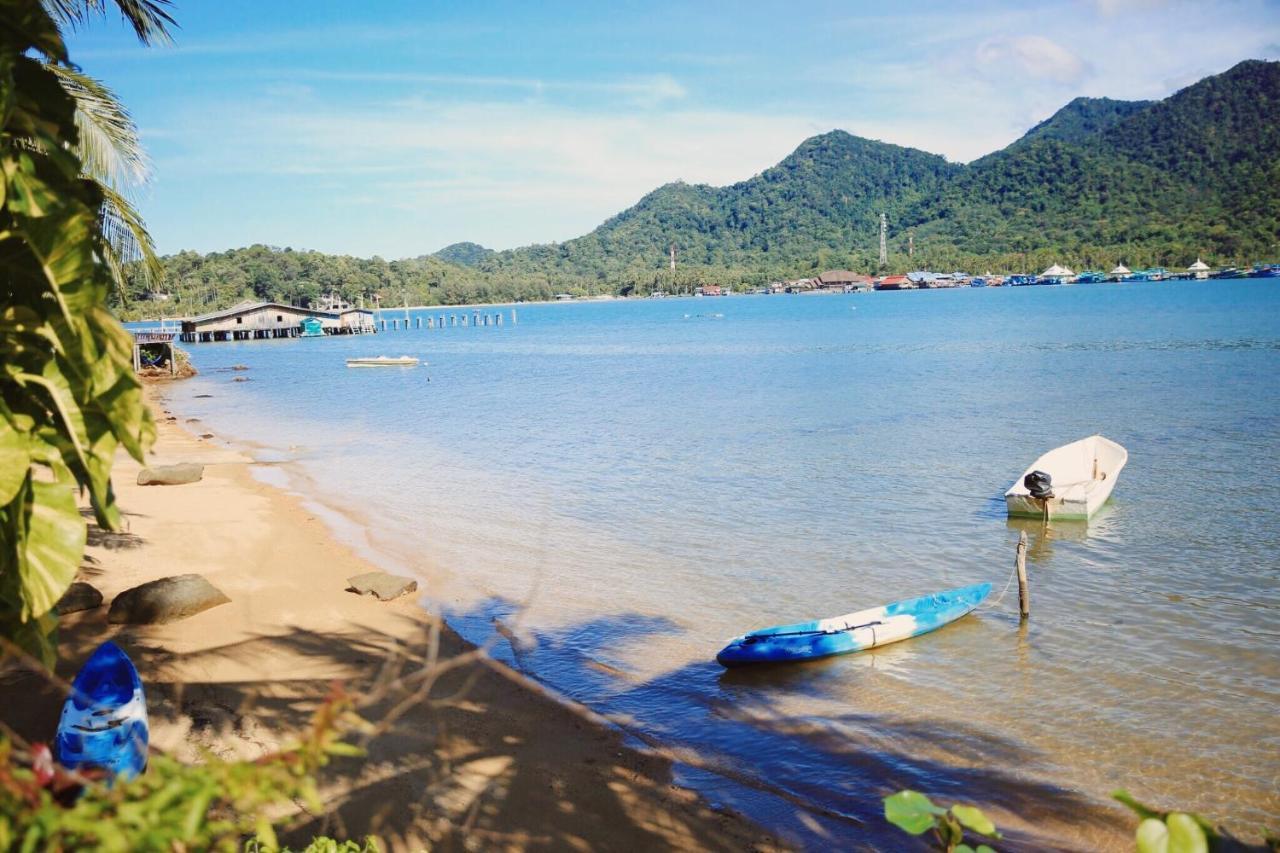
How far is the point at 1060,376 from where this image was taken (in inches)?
1636

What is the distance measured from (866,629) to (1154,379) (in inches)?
1343

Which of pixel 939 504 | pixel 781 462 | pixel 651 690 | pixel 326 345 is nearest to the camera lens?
pixel 651 690

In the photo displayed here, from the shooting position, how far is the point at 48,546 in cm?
296

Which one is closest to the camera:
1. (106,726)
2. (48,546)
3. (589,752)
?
(48,546)

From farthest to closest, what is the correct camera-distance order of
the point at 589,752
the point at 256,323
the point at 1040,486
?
the point at 256,323 < the point at 1040,486 < the point at 589,752

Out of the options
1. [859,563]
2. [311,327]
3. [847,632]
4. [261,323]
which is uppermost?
[261,323]

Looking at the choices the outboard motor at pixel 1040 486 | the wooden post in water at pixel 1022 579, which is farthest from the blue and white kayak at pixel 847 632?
the outboard motor at pixel 1040 486

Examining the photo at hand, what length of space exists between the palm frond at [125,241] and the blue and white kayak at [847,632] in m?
9.32

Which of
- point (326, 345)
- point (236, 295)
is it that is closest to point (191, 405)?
point (326, 345)

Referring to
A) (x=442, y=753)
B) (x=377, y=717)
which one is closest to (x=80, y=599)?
(x=377, y=717)

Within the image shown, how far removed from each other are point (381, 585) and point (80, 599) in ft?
12.6

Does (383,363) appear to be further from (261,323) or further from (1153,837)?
(1153,837)

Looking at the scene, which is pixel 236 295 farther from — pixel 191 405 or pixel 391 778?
pixel 391 778

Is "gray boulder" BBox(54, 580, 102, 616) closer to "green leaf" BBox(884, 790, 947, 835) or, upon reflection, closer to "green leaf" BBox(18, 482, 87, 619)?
"green leaf" BBox(18, 482, 87, 619)
